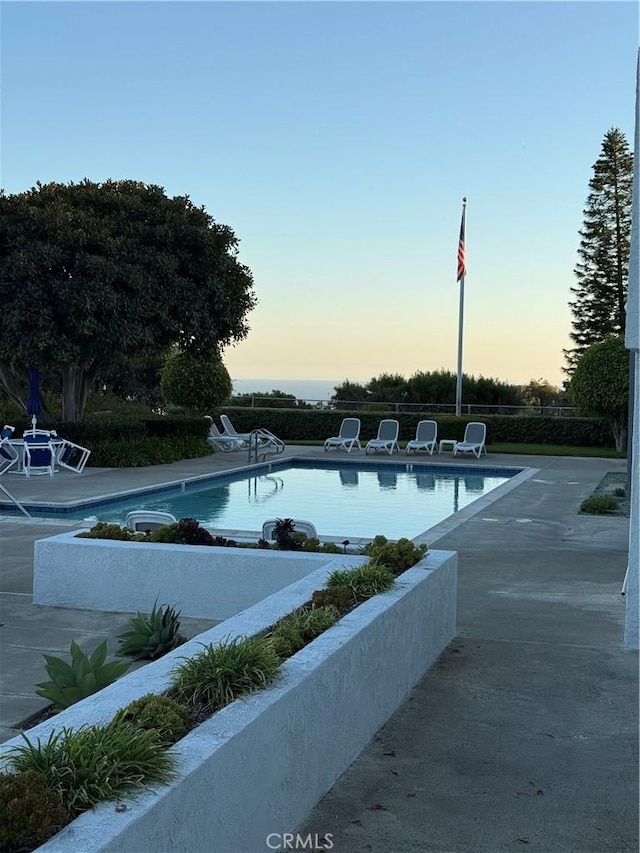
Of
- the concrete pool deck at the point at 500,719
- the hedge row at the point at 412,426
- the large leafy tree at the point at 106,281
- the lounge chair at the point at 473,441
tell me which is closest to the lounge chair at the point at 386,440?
the lounge chair at the point at 473,441

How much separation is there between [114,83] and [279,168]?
6.35 m

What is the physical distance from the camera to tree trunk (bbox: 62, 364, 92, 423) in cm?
1872

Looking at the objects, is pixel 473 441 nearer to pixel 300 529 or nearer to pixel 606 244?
pixel 300 529

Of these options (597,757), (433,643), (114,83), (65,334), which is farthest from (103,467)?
(597,757)

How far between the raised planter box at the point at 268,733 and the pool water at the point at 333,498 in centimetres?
618

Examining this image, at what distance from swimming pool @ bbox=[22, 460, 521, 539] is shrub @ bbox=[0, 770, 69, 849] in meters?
8.15

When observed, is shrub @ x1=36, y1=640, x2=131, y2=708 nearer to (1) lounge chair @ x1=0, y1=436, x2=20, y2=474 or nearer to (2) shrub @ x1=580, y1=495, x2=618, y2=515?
(2) shrub @ x1=580, y1=495, x2=618, y2=515

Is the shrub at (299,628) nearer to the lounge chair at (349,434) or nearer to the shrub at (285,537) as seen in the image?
the shrub at (285,537)

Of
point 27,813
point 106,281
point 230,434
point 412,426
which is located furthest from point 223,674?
point 412,426

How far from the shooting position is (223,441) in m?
21.1

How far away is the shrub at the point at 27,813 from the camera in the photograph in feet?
7.17

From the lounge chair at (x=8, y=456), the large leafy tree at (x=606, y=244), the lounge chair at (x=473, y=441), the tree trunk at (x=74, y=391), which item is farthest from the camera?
the large leafy tree at (x=606, y=244)

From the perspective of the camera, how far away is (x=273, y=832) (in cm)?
307

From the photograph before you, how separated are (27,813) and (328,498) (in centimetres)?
1309
